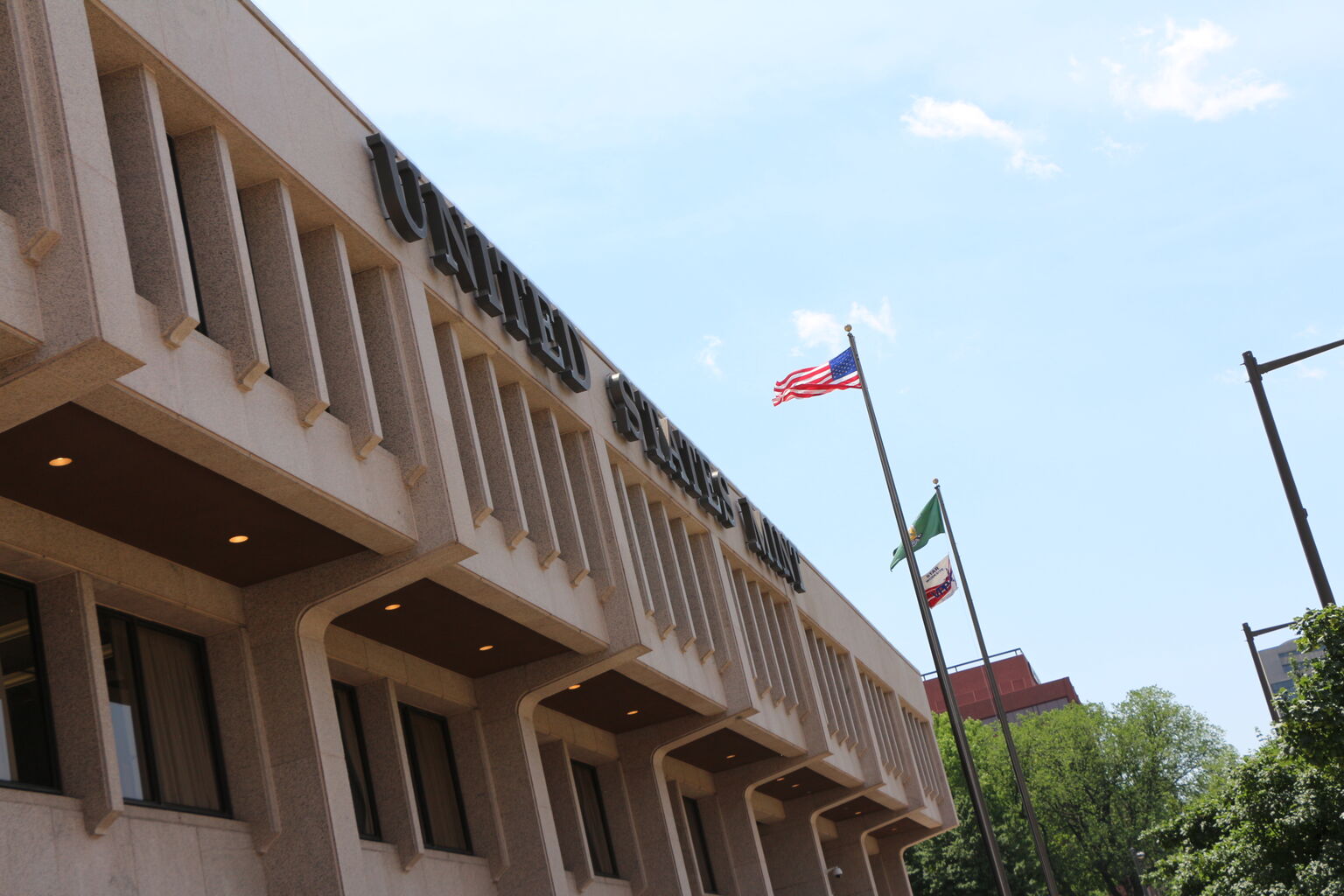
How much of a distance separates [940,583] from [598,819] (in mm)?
15539

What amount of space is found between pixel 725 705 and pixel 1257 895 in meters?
9.32

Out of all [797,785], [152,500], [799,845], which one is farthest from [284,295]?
[799,845]

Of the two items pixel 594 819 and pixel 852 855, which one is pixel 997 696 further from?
pixel 594 819

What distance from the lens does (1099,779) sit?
232 ft

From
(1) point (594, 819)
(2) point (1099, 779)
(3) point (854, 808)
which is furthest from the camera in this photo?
(2) point (1099, 779)

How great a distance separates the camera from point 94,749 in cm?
1306

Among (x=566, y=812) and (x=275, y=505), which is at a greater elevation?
(x=275, y=505)

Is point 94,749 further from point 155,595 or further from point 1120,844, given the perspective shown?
point 1120,844

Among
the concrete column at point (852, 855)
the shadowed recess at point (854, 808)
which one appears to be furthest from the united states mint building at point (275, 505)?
the concrete column at point (852, 855)

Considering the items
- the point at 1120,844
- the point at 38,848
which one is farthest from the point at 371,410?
the point at 1120,844

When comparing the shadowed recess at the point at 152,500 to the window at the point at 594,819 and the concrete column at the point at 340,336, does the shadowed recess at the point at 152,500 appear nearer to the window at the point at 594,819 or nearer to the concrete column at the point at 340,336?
the concrete column at the point at 340,336

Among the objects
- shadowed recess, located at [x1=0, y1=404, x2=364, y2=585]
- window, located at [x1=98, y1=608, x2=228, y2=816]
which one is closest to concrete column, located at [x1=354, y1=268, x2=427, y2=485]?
shadowed recess, located at [x1=0, y1=404, x2=364, y2=585]

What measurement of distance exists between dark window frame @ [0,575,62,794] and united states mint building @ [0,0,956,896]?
28 mm

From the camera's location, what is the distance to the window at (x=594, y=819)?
2575 cm
